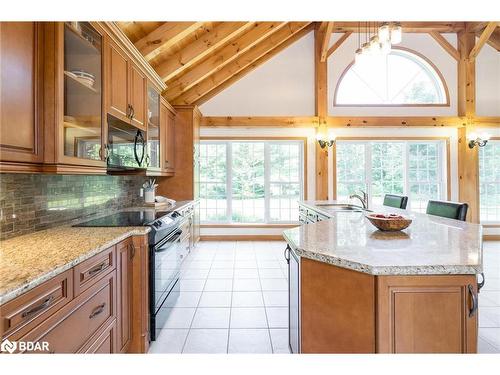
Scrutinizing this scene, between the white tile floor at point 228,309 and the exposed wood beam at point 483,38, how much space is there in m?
5.37

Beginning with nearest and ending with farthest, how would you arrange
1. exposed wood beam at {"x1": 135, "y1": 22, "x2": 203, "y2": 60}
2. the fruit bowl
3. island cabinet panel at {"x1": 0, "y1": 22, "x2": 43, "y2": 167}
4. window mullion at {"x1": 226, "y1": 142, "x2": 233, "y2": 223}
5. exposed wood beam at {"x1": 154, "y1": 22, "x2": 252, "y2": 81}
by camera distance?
island cabinet panel at {"x1": 0, "y1": 22, "x2": 43, "y2": 167}, the fruit bowl, exposed wood beam at {"x1": 135, "y1": 22, "x2": 203, "y2": 60}, exposed wood beam at {"x1": 154, "y1": 22, "x2": 252, "y2": 81}, window mullion at {"x1": 226, "y1": 142, "x2": 233, "y2": 223}

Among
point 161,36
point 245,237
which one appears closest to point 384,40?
point 161,36

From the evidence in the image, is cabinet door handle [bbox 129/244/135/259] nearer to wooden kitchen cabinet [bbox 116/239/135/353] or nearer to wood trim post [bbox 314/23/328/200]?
wooden kitchen cabinet [bbox 116/239/135/353]

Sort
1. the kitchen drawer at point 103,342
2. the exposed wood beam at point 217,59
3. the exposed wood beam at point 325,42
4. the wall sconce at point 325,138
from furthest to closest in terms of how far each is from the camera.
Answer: the wall sconce at point 325,138 < the exposed wood beam at point 325,42 < the exposed wood beam at point 217,59 < the kitchen drawer at point 103,342

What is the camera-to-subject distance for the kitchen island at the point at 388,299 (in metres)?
1.11

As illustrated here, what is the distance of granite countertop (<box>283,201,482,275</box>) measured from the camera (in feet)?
3.65

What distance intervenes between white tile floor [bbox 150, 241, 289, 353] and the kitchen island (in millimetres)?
948

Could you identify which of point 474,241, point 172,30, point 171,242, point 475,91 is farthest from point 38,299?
point 475,91

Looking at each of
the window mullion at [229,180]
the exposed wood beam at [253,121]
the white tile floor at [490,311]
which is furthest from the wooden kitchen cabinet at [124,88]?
the white tile floor at [490,311]

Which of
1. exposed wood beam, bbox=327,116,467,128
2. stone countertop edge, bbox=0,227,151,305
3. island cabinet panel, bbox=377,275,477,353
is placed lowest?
island cabinet panel, bbox=377,275,477,353

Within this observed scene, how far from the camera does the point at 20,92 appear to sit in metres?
1.32

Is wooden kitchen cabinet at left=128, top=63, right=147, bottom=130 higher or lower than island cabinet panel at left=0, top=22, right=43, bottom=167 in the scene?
higher

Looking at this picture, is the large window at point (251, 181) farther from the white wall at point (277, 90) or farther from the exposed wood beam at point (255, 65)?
the exposed wood beam at point (255, 65)

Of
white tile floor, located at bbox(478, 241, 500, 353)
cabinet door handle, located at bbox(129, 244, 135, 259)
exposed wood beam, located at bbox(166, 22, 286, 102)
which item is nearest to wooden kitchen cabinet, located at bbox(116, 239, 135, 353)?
cabinet door handle, located at bbox(129, 244, 135, 259)
